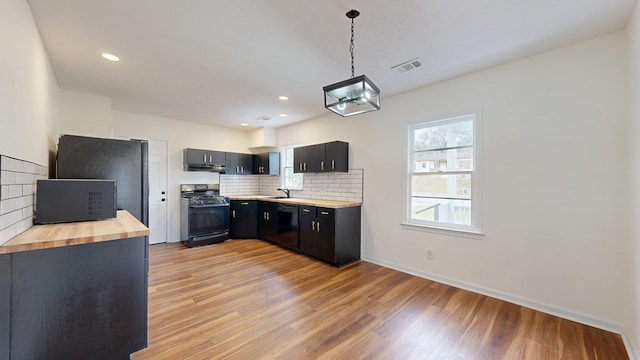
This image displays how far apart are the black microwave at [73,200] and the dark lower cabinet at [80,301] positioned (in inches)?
28.9

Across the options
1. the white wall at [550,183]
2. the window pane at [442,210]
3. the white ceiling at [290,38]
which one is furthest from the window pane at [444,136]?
the window pane at [442,210]

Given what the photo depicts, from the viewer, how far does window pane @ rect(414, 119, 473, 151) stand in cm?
319

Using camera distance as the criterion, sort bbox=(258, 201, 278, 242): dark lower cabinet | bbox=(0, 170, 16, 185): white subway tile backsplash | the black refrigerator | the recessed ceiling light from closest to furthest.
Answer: bbox=(0, 170, 16, 185): white subway tile backsplash → the recessed ceiling light → the black refrigerator → bbox=(258, 201, 278, 242): dark lower cabinet

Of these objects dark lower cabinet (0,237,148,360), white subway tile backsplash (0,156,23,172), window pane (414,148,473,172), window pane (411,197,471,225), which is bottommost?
dark lower cabinet (0,237,148,360)

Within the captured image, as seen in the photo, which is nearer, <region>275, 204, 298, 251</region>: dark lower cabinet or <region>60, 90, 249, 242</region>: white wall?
<region>60, 90, 249, 242</region>: white wall

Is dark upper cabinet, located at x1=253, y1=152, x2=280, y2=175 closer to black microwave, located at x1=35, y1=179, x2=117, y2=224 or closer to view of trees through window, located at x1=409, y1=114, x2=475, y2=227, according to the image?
view of trees through window, located at x1=409, y1=114, x2=475, y2=227

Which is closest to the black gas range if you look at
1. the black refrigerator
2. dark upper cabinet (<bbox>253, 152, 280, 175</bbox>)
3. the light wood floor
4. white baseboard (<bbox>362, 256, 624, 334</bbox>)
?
dark upper cabinet (<bbox>253, 152, 280, 175</bbox>)

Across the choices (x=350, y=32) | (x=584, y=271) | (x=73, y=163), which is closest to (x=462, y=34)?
(x=350, y=32)

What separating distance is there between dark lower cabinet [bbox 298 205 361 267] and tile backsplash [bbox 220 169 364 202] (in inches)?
16.7

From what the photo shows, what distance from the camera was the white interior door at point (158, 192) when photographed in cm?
515

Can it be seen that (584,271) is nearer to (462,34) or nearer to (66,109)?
(462,34)

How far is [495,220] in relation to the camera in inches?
114

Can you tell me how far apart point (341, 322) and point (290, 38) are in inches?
105

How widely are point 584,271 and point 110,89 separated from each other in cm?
603
